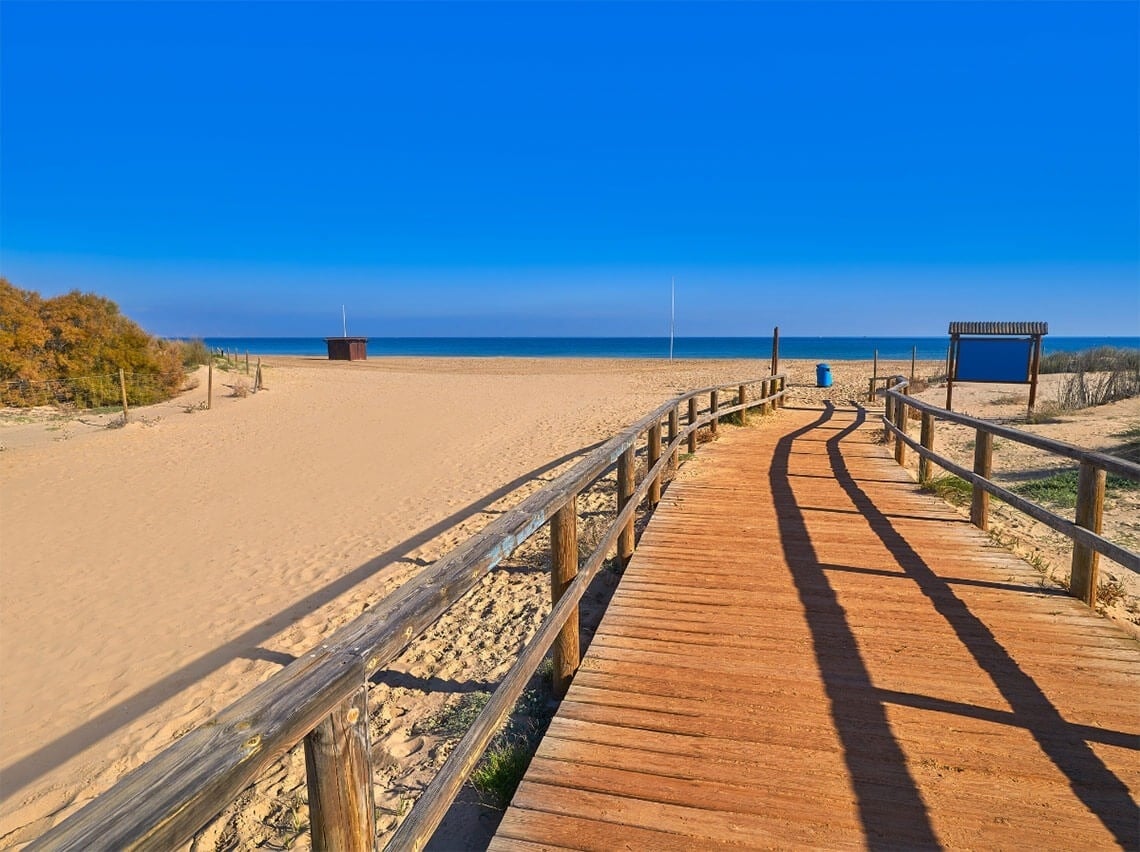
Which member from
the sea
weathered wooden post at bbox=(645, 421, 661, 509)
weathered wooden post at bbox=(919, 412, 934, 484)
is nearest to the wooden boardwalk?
weathered wooden post at bbox=(645, 421, 661, 509)

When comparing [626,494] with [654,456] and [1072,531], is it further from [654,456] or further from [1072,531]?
[1072,531]

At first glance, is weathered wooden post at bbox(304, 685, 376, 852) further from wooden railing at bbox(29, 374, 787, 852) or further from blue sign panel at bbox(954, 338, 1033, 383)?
blue sign panel at bbox(954, 338, 1033, 383)

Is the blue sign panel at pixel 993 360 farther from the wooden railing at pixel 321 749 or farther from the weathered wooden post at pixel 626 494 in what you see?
the wooden railing at pixel 321 749

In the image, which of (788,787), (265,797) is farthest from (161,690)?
(788,787)

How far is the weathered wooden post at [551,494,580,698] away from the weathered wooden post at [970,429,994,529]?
3.79 m

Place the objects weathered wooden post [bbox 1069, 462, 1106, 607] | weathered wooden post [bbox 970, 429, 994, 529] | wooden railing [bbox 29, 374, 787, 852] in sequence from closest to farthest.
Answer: wooden railing [bbox 29, 374, 787, 852], weathered wooden post [bbox 1069, 462, 1106, 607], weathered wooden post [bbox 970, 429, 994, 529]

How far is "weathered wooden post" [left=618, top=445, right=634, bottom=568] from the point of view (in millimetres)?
4699

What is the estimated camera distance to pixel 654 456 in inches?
259

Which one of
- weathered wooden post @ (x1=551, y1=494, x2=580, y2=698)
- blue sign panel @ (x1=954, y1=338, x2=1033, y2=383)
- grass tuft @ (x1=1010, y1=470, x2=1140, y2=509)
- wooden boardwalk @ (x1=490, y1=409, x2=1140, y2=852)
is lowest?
grass tuft @ (x1=1010, y1=470, x2=1140, y2=509)

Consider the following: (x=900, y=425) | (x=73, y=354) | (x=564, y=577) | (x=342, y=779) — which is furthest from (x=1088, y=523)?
(x=73, y=354)

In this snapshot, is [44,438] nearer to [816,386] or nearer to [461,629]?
[461,629]

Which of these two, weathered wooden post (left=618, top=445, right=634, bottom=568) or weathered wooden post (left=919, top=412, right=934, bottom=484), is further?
weathered wooden post (left=919, top=412, right=934, bottom=484)

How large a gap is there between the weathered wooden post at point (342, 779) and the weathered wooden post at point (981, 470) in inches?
211

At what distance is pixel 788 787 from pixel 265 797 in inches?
109
